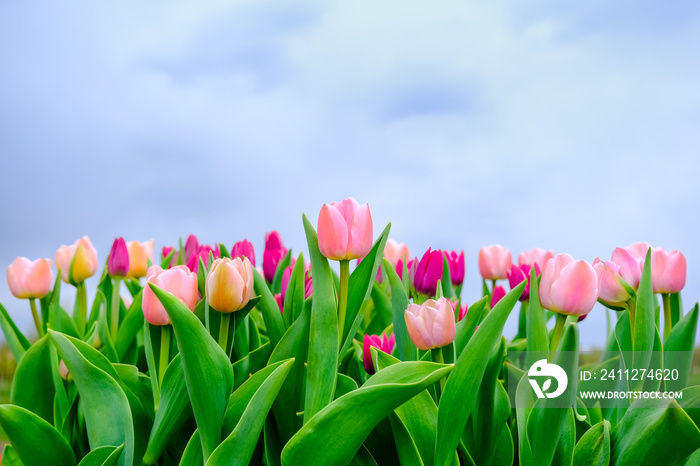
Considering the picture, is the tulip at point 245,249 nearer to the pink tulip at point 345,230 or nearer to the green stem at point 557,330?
the pink tulip at point 345,230

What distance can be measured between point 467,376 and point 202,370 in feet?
1.37

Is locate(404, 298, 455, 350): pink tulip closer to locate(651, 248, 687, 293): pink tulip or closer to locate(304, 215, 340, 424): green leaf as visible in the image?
locate(304, 215, 340, 424): green leaf

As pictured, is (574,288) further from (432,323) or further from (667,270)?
(667,270)

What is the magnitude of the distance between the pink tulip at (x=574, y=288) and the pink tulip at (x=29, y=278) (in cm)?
145

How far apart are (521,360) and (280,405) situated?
37.7 inches

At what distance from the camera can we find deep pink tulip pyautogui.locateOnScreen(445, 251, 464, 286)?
6.19ft

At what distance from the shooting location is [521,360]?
173 centimetres

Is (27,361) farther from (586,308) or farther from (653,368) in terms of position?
(653,368)

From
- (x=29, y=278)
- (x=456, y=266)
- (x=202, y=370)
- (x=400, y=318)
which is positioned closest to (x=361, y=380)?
(x=400, y=318)

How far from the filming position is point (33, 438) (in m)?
1.12

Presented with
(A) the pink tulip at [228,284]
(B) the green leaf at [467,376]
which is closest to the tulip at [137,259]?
A: (A) the pink tulip at [228,284]

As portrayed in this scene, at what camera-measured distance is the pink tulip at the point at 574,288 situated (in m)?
1.03

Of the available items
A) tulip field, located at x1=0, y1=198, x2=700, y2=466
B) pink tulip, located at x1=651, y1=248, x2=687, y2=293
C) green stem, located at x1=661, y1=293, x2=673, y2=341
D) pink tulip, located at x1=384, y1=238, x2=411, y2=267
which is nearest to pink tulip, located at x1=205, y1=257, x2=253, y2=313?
tulip field, located at x1=0, y1=198, x2=700, y2=466

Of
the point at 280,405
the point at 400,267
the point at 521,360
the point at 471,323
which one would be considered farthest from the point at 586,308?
the point at 400,267
